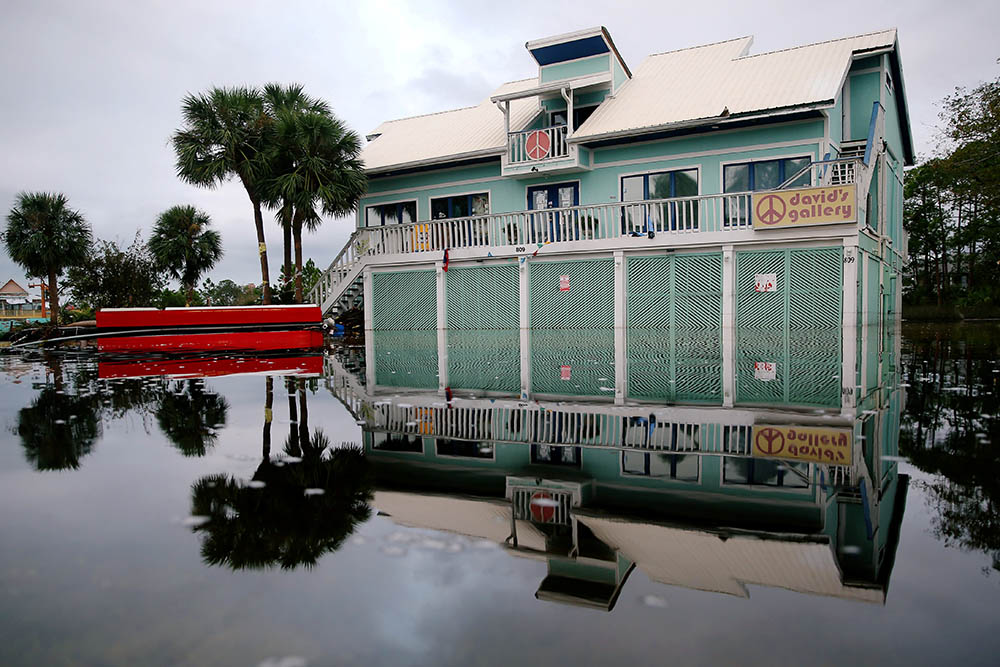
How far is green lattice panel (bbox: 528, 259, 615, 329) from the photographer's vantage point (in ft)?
63.9

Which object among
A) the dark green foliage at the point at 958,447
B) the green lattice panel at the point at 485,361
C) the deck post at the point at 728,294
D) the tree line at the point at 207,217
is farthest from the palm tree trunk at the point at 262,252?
the dark green foliage at the point at 958,447

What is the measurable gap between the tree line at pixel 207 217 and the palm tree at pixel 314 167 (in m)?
0.04

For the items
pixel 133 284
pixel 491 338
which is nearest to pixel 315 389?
pixel 491 338

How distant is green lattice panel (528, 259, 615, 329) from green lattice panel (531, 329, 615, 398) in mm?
427

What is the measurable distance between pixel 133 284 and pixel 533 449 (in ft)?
113

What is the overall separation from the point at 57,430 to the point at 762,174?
18.9 m

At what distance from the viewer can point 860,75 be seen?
20906 mm

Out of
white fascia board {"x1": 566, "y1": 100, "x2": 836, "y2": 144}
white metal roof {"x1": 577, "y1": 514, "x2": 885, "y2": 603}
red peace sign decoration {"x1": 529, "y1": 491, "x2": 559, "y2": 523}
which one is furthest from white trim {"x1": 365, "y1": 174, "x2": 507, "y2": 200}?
white metal roof {"x1": 577, "y1": 514, "x2": 885, "y2": 603}

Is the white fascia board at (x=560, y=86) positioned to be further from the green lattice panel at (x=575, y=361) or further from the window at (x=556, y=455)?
the window at (x=556, y=455)

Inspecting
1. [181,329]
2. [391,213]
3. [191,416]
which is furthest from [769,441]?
[391,213]

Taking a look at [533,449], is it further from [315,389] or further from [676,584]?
[315,389]

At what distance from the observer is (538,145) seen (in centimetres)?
2212

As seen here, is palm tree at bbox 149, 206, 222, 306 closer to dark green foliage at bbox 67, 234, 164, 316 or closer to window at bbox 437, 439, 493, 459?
dark green foliage at bbox 67, 234, 164, 316

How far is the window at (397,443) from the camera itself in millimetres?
5434
